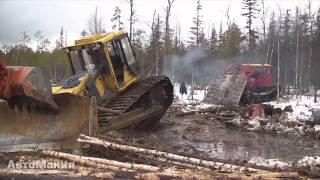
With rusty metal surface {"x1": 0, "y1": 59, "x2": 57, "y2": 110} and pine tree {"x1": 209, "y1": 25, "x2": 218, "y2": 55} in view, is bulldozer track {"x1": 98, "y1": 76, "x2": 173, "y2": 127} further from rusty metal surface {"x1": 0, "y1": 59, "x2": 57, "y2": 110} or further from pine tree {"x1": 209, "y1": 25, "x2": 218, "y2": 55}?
pine tree {"x1": 209, "y1": 25, "x2": 218, "y2": 55}

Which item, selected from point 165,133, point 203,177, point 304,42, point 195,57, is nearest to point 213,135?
point 165,133

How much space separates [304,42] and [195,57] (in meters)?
14.2

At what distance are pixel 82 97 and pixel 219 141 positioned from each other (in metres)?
5.24

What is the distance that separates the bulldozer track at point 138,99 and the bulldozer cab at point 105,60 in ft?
1.08

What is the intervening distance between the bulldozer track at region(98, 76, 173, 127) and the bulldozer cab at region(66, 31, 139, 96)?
0.33 metres

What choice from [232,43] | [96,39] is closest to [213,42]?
[232,43]

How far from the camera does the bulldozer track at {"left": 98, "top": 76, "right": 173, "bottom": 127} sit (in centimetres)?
1205

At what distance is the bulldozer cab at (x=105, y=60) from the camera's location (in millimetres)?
13133

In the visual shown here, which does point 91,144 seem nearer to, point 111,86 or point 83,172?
point 83,172

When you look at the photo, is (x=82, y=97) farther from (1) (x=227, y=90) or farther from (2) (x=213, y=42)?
(2) (x=213, y=42)

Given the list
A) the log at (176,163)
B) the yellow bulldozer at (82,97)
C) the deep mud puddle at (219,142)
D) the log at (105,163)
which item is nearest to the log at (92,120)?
the yellow bulldozer at (82,97)

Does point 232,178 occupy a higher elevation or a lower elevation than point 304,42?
lower

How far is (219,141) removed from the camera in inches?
520

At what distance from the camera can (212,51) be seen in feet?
181
